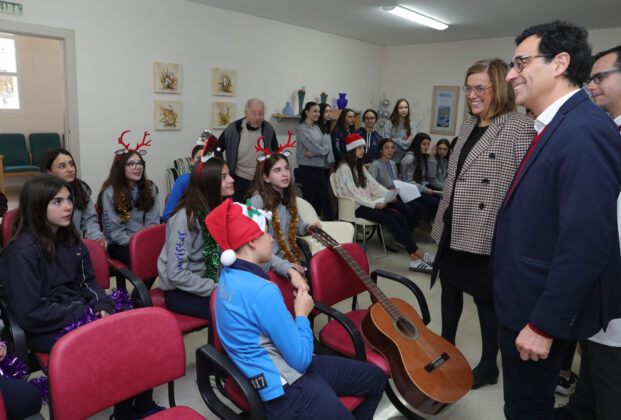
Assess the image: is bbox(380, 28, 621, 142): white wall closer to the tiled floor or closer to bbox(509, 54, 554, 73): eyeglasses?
the tiled floor

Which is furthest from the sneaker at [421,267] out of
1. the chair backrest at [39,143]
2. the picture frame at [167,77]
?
the chair backrest at [39,143]

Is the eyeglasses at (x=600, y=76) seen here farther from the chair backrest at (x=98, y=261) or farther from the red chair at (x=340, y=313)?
the chair backrest at (x=98, y=261)

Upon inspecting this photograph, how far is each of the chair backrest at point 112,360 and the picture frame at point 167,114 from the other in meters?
4.14

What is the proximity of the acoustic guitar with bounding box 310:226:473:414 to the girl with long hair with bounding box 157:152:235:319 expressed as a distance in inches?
36.0

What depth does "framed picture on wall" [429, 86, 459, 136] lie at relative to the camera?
299 inches

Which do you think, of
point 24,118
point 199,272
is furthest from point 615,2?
point 24,118

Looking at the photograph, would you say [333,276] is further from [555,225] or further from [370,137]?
[370,137]

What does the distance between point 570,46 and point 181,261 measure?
77.1 inches

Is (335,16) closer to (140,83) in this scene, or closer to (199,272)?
(140,83)

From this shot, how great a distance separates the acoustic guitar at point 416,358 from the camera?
1.79m

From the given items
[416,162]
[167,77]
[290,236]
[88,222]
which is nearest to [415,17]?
[416,162]

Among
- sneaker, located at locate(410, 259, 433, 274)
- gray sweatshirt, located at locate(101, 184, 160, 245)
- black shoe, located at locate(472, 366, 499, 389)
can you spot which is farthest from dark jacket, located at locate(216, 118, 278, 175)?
black shoe, located at locate(472, 366, 499, 389)

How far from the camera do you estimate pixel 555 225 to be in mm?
1238

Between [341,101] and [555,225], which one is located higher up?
[341,101]
